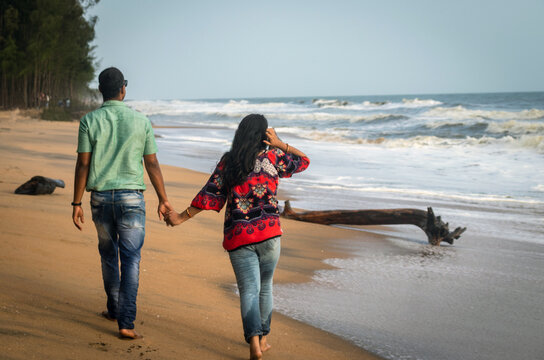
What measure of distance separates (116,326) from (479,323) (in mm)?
3040

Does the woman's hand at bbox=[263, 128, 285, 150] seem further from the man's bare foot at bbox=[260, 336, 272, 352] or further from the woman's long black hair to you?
the man's bare foot at bbox=[260, 336, 272, 352]

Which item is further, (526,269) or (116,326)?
(526,269)

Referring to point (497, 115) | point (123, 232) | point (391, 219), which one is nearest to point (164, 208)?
point (123, 232)

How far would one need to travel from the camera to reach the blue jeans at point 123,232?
3564 mm

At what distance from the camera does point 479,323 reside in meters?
4.79

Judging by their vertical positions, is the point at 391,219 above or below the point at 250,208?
below

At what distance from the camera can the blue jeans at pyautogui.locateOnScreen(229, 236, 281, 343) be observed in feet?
11.6

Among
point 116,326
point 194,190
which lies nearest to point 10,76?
point 194,190

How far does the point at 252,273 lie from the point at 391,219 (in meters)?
5.12

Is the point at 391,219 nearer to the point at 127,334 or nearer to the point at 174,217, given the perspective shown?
the point at 174,217

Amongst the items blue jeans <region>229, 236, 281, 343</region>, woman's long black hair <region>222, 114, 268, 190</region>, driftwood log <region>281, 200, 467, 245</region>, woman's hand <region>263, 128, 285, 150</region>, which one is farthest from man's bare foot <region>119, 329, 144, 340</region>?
driftwood log <region>281, 200, 467, 245</region>

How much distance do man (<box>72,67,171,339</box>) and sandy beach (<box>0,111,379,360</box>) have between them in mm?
325

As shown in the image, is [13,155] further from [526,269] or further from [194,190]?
[526,269]

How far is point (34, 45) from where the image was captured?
113ft
